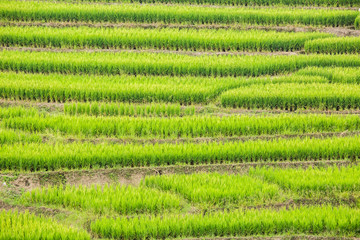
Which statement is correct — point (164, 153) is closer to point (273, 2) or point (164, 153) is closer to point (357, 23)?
point (357, 23)

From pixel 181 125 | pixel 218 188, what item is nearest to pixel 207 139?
pixel 181 125

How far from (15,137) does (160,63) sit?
12.9 ft

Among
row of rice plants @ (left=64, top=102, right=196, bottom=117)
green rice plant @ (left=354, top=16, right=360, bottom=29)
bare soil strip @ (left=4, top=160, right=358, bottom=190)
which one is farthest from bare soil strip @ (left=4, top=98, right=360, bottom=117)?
green rice plant @ (left=354, top=16, right=360, bottom=29)

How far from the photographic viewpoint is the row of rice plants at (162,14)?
13797 millimetres

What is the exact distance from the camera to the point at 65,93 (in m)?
10.2

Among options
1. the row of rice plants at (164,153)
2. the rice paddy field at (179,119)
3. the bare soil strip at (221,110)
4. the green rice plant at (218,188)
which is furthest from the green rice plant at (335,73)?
the green rice plant at (218,188)

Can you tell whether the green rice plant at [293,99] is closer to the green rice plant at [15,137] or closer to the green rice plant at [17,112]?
the green rice plant at [17,112]

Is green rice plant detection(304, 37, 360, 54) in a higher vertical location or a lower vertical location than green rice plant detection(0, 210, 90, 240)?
higher

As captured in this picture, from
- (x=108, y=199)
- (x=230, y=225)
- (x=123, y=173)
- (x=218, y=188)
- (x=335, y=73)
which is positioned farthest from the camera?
(x=335, y=73)

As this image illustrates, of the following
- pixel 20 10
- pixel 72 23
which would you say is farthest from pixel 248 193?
pixel 20 10

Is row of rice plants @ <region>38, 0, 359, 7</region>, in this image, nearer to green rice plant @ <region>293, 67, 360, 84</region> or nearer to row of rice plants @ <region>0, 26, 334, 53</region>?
row of rice plants @ <region>0, 26, 334, 53</region>

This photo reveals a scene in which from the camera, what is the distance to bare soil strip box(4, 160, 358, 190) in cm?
784

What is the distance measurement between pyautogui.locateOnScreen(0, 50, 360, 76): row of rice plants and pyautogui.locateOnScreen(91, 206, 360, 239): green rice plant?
5.27 m

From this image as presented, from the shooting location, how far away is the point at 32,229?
6223 mm
